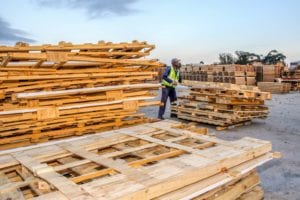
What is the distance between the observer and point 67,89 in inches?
196

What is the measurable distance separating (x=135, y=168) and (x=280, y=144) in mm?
5157

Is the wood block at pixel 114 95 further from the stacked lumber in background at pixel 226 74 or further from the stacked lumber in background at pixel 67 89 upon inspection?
the stacked lumber in background at pixel 226 74

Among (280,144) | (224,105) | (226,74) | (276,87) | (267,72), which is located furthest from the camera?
(267,72)

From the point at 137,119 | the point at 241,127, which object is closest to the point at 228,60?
the point at 241,127

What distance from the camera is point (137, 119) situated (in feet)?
19.0

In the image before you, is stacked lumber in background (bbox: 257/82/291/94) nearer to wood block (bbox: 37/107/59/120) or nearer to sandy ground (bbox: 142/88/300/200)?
sandy ground (bbox: 142/88/300/200)

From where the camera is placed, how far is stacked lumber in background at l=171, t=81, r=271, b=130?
8586 millimetres

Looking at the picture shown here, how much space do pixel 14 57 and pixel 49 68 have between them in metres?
0.68

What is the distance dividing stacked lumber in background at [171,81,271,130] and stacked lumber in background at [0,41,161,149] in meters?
3.66

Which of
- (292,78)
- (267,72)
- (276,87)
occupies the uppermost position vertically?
(267,72)

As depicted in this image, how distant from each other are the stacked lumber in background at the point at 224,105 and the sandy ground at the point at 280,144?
29cm

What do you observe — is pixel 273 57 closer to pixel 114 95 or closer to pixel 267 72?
pixel 267 72

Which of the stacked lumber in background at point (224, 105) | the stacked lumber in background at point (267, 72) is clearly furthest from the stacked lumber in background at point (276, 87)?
the stacked lumber in background at point (224, 105)

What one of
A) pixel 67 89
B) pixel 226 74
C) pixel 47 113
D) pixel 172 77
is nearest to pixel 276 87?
pixel 226 74
